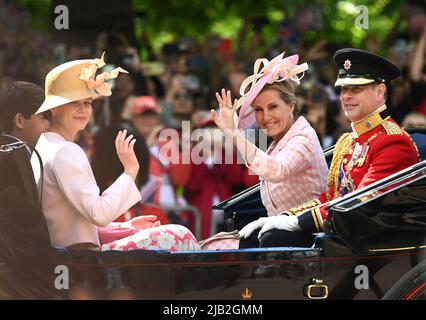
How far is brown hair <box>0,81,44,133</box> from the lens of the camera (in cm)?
546

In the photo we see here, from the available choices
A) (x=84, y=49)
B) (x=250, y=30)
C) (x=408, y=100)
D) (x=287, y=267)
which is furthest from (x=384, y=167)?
(x=250, y=30)

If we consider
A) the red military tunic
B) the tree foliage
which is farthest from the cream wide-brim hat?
the tree foliage

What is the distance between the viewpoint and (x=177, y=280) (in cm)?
501

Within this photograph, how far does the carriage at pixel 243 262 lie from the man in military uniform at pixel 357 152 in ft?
0.80

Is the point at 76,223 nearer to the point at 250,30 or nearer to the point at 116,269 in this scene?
the point at 116,269

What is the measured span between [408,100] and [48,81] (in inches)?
214

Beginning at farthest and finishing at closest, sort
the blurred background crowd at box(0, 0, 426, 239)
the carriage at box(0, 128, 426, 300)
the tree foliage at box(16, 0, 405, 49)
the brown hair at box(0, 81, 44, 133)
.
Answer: the tree foliage at box(16, 0, 405, 49) → the blurred background crowd at box(0, 0, 426, 239) → the brown hair at box(0, 81, 44, 133) → the carriage at box(0, 128, 426, 300)

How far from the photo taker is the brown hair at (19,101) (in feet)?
17.9

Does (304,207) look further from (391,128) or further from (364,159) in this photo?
(391,128)

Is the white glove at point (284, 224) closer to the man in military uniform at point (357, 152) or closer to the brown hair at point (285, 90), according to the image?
the man in military uniform at point (357, 152)

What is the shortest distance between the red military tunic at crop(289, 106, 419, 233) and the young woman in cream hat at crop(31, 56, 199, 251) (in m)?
0.63

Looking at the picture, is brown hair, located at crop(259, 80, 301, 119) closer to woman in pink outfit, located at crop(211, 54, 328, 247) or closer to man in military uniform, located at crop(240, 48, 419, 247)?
woman in pink outfit, located at crop(211, 54, 328, 247)

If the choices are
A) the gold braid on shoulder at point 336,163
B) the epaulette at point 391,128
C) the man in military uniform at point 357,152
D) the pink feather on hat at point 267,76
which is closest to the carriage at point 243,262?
the man in military uniform at point 357,152

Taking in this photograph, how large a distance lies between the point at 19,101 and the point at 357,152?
170 centimetres
